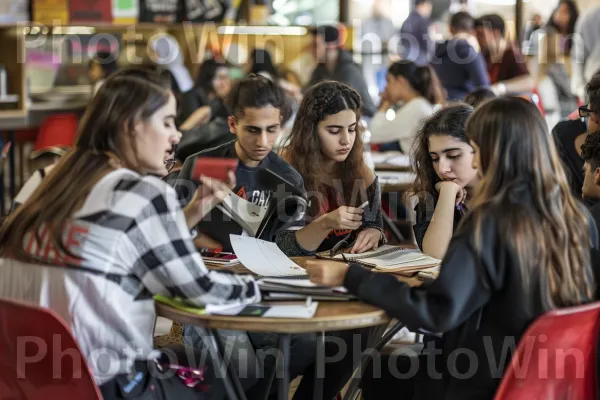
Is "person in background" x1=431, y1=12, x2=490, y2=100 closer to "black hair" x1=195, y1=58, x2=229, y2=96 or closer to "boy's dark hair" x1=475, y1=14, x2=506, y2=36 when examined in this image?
"boy's dark hair" x1=475, y1=14, x2=506, y2=36

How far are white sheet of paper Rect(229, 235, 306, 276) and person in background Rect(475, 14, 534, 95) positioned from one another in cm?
358

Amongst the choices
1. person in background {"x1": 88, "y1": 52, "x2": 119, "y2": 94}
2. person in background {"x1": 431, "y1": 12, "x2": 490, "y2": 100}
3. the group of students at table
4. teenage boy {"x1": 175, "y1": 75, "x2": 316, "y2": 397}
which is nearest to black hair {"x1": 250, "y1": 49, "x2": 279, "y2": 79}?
person in background {"x1": 88, "y1": 52, "x2": 119, "y2": 94}

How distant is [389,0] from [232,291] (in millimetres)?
6581

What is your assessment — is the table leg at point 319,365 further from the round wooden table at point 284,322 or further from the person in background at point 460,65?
the person in background at point 460,65

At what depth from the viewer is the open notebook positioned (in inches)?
91.4

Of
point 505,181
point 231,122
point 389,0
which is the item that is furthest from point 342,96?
point 389,0

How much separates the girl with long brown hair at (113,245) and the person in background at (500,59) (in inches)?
160

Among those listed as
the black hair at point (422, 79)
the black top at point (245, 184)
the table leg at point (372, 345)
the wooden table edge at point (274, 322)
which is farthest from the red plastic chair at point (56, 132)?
the wooden table edge at point (274, 322)

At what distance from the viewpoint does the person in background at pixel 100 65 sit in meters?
6.93

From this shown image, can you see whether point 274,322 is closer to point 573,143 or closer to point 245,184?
point 245,184

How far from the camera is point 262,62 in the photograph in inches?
281

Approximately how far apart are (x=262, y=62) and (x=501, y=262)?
5524mm

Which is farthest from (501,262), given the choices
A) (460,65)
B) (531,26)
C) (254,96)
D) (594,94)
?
(531,26)

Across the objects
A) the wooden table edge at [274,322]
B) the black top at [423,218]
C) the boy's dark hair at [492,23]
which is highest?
the boy's dark hair at [492,23]
